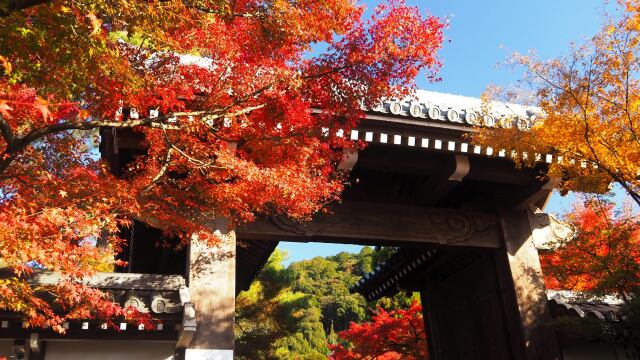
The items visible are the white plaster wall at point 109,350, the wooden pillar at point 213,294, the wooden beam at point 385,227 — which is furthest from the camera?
the wooden beam at point 385,227

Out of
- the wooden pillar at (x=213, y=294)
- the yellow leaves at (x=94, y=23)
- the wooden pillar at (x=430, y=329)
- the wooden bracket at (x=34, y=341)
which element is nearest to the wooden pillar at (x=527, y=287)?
the wooden pillar at (x=430, y=329)

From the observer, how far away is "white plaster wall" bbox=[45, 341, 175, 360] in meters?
7.09

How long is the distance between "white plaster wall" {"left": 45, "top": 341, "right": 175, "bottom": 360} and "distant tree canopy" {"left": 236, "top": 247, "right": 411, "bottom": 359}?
11.9m

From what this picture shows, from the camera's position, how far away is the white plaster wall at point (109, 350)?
7086 millimetres

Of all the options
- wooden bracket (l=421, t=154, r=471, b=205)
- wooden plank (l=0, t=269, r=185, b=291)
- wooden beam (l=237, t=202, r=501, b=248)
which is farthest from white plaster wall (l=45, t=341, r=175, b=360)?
wooden bracket (l=421, t=154, r=471, b=205)

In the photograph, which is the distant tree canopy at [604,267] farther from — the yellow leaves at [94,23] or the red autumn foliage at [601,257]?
the yellow leaves at [94,23]

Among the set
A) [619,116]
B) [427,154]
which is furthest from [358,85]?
[619,116]

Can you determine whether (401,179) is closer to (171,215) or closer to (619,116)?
(619,116)

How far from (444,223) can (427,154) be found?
147 cm

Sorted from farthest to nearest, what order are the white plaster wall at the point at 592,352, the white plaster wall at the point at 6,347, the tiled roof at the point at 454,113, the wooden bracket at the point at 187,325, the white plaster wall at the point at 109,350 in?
the white plaster wall at the point at 592,352
the tiled roof at the point at 454,113
the white plaster wall at the point at 109,350
the white plaster wall at the point at 6,347
the wooden bracket at the point at 187,325

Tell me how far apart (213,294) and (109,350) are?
1.57 m

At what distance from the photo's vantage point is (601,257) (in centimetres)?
859

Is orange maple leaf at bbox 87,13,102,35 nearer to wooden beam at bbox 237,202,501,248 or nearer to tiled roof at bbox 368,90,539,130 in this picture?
tiled roof at bbox 368,90,539,130

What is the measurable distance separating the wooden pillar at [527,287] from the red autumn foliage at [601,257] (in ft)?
1.36
